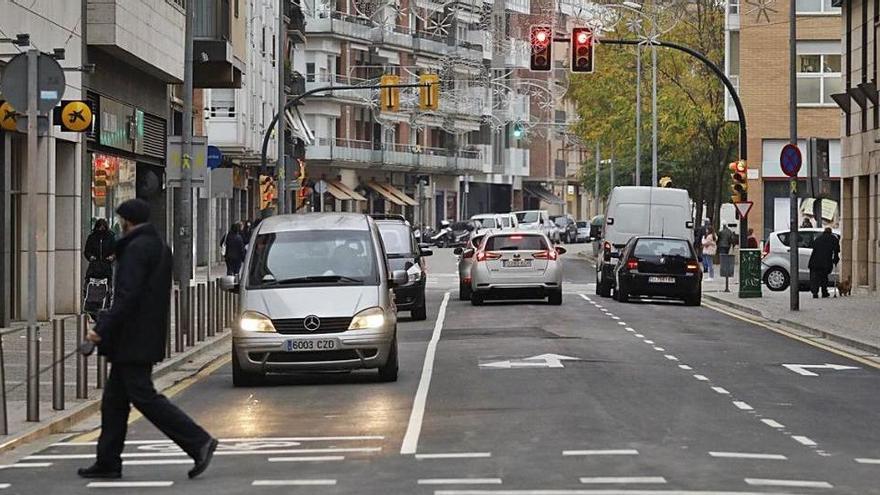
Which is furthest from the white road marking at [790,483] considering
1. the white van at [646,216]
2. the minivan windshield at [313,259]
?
the white van at [646,216]

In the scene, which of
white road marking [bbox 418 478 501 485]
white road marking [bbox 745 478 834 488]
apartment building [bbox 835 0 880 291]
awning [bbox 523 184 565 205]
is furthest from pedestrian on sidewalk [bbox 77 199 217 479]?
awning [bbox 523 184 565 205]

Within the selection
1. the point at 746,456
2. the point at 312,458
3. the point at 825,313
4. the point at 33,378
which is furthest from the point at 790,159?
the point at 312,458

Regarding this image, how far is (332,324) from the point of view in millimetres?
20531

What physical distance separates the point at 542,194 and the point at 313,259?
119726 millimetres

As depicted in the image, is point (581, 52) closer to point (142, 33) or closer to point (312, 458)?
point (142, 33)

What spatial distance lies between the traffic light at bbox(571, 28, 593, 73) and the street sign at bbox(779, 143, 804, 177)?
457 centimetres

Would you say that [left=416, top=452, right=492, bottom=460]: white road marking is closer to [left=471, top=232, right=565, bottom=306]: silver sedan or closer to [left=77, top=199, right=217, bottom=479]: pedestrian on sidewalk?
[left=77, top=199, right=217, bottom=479]: pedestrian on sidewalk

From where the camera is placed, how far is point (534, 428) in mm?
15602

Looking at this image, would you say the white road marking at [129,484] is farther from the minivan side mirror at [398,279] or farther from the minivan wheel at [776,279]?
the minivan wheel at [776,279]

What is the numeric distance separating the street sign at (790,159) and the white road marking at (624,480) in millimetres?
25203

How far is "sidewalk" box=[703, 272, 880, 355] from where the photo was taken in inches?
1167

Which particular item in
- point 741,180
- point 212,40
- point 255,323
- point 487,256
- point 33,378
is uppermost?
point 212,40

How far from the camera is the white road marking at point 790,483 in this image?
1220cm

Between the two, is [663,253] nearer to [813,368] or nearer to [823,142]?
[823,142]
